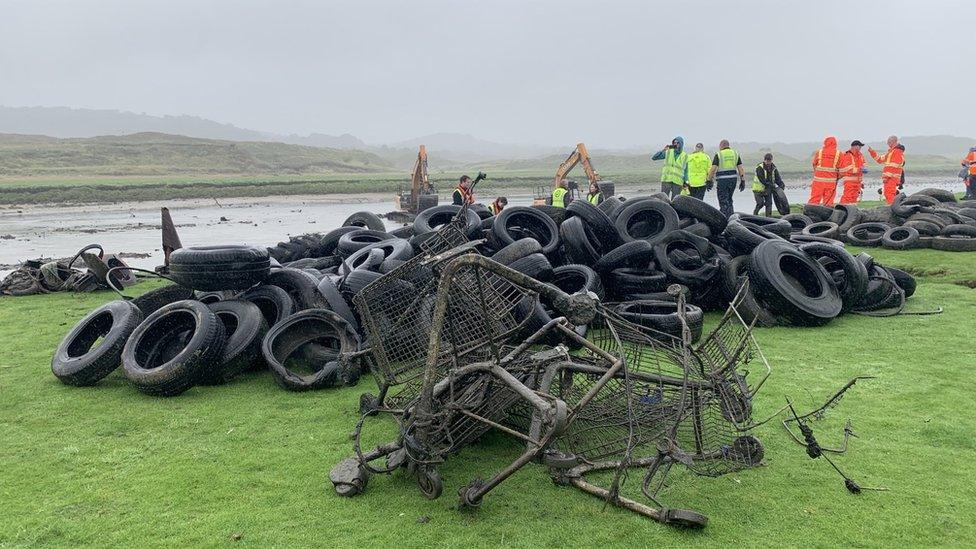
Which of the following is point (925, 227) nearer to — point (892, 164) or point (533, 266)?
point (892, 164)

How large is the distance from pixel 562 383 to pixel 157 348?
4.33m

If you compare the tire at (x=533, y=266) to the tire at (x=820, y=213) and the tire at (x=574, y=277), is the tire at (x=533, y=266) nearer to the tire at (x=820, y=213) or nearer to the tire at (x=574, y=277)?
the tire at (x=574, y=277)

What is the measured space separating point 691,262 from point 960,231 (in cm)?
703

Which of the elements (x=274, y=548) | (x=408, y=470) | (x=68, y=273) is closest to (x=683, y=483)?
(x=408, y=470)

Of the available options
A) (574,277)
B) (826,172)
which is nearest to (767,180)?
(826,172)

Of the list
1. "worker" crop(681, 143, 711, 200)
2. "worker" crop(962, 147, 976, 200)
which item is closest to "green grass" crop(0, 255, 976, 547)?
"worker" crop(681, 143, 711, 200)

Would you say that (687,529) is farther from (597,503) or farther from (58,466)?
(58,466)

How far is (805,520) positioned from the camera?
3326 mm

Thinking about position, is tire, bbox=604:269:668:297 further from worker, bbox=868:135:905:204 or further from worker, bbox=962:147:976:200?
worker, bbox=962:147:976:200

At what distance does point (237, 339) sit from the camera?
579 cm

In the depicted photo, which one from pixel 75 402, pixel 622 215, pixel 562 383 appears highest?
pixel 622 215

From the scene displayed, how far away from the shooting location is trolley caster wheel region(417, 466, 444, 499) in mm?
3587

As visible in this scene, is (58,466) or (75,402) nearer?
(58,466)

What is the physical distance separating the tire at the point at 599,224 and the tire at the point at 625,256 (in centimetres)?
63
